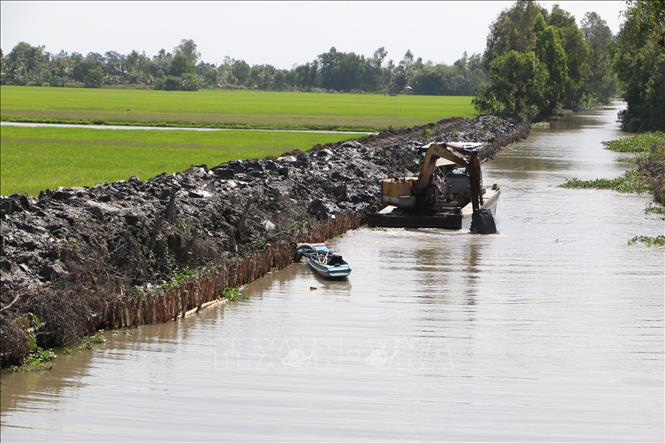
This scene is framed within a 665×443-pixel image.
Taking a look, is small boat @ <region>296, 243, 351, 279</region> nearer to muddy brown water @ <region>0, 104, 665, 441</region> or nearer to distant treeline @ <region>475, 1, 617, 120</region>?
muddy brown water @ <region>0, 104, 665, 441</region>

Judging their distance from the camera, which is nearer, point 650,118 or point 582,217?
point 582,217

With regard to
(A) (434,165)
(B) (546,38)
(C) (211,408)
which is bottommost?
(C) (211,408)

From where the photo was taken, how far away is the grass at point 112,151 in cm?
4847

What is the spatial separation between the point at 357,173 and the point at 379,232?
473 inches

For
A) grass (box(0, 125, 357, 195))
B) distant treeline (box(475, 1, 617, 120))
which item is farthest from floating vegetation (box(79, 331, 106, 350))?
distant treeline (box(475, 1, 617, 120))

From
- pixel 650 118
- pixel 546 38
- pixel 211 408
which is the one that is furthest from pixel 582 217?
pixel 546 38

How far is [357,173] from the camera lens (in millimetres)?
46438

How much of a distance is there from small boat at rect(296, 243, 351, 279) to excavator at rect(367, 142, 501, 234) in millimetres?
7547

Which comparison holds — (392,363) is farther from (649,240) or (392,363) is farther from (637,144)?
(637,144)

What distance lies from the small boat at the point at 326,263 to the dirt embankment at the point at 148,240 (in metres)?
0.76

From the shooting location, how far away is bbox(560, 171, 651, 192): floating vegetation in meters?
49.6

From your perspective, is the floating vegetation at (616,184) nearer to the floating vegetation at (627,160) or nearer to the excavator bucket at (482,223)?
the floating vegetation at (627,160)

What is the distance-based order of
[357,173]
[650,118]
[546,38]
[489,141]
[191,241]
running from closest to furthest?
[191,241]
[357,173]
[489,141]
[650,118]
[546,38]

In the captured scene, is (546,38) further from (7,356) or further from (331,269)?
(7,356)
